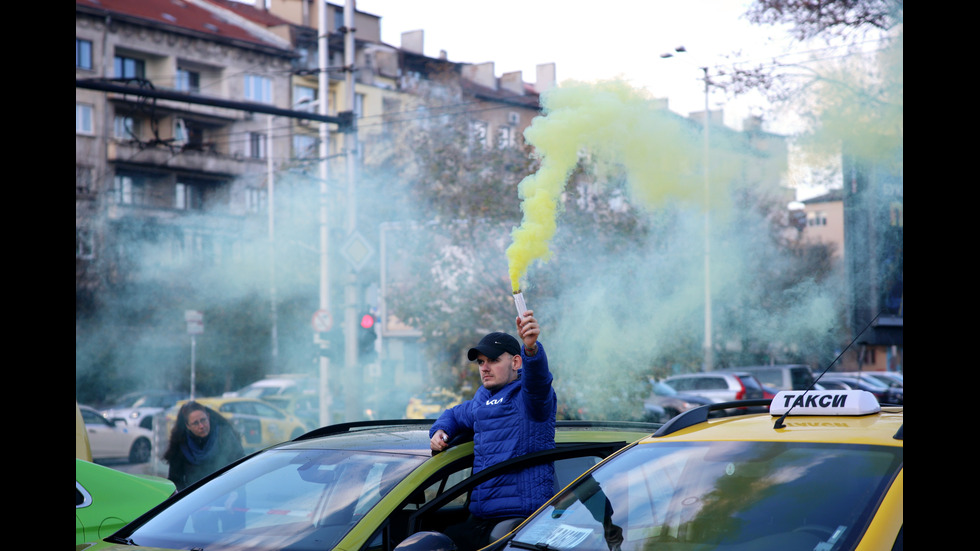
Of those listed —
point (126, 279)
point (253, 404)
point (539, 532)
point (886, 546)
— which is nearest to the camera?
point (886, 546)

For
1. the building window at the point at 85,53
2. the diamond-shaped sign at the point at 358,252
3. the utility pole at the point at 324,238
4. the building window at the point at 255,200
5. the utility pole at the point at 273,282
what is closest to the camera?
the diamond-shaped sign at the point at 358,252

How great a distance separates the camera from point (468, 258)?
42.4 ft

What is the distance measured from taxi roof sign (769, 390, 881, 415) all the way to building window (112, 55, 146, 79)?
123 ft

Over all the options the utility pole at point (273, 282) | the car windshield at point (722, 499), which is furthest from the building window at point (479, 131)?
the utility pole at point (273, 282)

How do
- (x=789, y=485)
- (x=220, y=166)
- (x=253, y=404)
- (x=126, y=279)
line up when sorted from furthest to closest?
(x=220, y=166) < (x=126, y=279) < (x=253, y=404) < (x=789, y=485)

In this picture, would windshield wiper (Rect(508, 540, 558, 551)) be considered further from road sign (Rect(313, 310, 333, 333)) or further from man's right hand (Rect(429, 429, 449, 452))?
road sign (Rect(313, 310, 333, 333))

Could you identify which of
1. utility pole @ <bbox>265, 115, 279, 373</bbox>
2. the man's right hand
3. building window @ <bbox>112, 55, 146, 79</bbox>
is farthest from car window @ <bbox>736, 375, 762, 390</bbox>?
building window @ <bbox>112, 55, 146, 79</bbox>

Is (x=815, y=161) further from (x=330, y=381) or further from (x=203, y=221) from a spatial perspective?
(x=203, y=221)

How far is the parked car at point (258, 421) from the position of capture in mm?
16875

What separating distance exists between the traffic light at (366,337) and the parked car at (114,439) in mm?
5245

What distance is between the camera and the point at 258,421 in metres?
17.4

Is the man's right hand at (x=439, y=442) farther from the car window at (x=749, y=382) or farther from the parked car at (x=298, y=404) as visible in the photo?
the parked car at (x=298, y=404)
